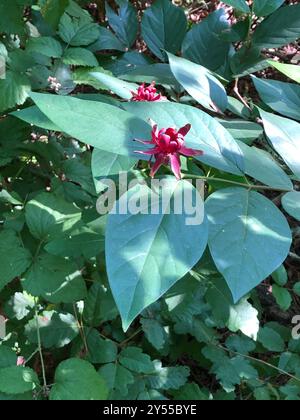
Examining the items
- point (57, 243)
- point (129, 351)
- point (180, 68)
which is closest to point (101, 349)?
point (129, 351)

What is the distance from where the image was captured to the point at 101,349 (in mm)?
1191

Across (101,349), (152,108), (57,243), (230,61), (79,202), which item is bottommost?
(101,349)

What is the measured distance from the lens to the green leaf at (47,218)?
3.61 feet

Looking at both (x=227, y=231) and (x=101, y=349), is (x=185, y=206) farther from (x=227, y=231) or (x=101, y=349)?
(x=101, y=349)

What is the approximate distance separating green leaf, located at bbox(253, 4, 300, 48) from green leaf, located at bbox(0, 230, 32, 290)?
0.71 m

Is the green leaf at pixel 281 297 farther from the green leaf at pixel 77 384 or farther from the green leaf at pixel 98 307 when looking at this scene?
the green leaf at pixel 77 384

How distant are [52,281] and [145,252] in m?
0.55

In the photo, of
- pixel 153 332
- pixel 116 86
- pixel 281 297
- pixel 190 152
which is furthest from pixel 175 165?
pixel 281 297

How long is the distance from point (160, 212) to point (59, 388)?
0.55 m

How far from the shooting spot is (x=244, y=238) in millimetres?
611

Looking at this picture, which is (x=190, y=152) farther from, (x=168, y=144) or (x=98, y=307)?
(x=98, y=307)

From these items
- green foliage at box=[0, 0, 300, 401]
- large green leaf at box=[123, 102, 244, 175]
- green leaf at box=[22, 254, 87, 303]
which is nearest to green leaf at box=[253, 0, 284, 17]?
green foliage at box=[0, 0, 300, 401]

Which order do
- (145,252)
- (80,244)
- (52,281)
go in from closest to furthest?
(145,252), (80,244), (52,281)

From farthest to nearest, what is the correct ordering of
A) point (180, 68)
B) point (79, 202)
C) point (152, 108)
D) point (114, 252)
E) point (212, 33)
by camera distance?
1. point (79, 202)
2. point (212, 33)
3. point (180, 68)
4. point (152, 108)
5. point (114, 252)
